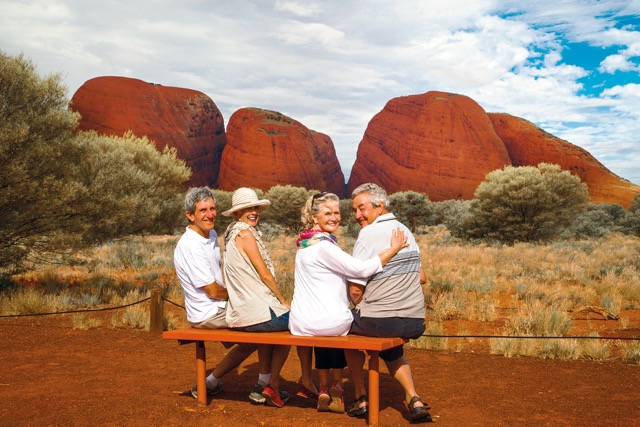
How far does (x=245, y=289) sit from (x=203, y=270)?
370 millimetres

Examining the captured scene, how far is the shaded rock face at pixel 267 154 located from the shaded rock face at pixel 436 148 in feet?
34.1

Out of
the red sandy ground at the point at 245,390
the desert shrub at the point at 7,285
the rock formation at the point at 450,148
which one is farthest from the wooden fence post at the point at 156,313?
the rock formation at the point at 450,148

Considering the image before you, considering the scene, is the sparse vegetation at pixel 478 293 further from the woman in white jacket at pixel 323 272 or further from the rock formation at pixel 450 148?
the rock formation at pixel 450 148

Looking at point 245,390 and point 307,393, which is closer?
point 307,393

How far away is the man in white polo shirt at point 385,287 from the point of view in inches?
150

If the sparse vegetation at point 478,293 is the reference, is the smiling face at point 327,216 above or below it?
above

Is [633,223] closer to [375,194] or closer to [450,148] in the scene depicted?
[375,194]

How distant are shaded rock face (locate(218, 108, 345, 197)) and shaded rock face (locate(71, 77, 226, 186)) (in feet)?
8.12

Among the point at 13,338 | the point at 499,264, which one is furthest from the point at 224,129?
the point at 13,338

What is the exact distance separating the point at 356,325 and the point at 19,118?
8.02 m

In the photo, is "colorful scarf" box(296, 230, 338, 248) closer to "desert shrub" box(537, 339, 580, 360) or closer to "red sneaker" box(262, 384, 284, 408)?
"red sneaker" box(262, 384, 284, 408)

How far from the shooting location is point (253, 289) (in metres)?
4.25

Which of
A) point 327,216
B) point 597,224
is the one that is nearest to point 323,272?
point 327,216

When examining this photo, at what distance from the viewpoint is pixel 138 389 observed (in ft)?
16.5
